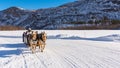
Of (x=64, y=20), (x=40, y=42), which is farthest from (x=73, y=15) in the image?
(x=40, y=42)

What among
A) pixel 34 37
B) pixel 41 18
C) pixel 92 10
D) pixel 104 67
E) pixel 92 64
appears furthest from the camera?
pixel 41 18

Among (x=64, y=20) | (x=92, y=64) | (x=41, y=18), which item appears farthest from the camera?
(x=41, y=18)

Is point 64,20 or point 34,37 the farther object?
point 64,20

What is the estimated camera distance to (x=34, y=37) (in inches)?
727

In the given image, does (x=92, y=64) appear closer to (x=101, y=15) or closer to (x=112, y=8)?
(x=101, y=15)

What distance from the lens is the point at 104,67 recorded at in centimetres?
1180

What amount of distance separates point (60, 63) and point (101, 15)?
148682 millimetres

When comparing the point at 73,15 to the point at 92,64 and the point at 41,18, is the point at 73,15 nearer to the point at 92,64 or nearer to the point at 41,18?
the point at 41,18

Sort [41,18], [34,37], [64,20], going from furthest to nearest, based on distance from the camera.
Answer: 1. [41,18]
2. [64,20]
3. [34,37]

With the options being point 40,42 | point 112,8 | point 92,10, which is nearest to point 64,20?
point 92,10

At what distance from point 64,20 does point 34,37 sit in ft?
470

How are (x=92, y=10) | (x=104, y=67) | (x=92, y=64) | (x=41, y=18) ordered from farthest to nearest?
(x=41, y=18) < (x=92, y=10) < (x=92, y=64) < (x=104, y=67)

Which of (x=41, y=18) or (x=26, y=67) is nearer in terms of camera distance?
(x=26, y=67)

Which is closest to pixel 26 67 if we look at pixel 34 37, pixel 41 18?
pixel 34 37
